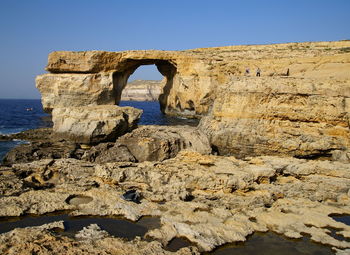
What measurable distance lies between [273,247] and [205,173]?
4.64m

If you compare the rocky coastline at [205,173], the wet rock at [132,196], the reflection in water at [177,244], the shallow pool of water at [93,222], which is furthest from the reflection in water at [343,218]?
the wet rock at [132,196]

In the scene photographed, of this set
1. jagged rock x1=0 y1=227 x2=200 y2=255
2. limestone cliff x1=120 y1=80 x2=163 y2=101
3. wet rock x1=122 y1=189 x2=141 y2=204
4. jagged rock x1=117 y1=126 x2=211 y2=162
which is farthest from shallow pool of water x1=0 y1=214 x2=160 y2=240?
limestone cliff x1=120 y1=80 x2=163 y2=101

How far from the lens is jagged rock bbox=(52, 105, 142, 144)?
21.1 m

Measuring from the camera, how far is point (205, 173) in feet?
41.2

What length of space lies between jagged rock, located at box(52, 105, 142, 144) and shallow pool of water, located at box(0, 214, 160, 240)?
11512 millimetres

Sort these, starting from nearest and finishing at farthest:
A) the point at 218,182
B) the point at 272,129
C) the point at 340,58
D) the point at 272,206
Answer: the point at 272,206
the point at 218,182
the point at 272,129
the point at 340,58

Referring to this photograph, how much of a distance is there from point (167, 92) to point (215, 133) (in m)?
35.9

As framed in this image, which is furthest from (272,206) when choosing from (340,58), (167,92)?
(167,92)

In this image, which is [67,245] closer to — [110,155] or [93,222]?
[93,222]

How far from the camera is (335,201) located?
11.6 m

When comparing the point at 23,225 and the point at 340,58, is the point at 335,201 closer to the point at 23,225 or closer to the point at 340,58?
the point at 23,225

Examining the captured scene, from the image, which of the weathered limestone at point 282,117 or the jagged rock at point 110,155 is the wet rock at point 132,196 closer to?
the jagged rock at point 110,155

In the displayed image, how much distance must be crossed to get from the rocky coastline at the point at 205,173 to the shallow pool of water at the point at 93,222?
245mm

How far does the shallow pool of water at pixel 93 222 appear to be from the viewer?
8867mm
